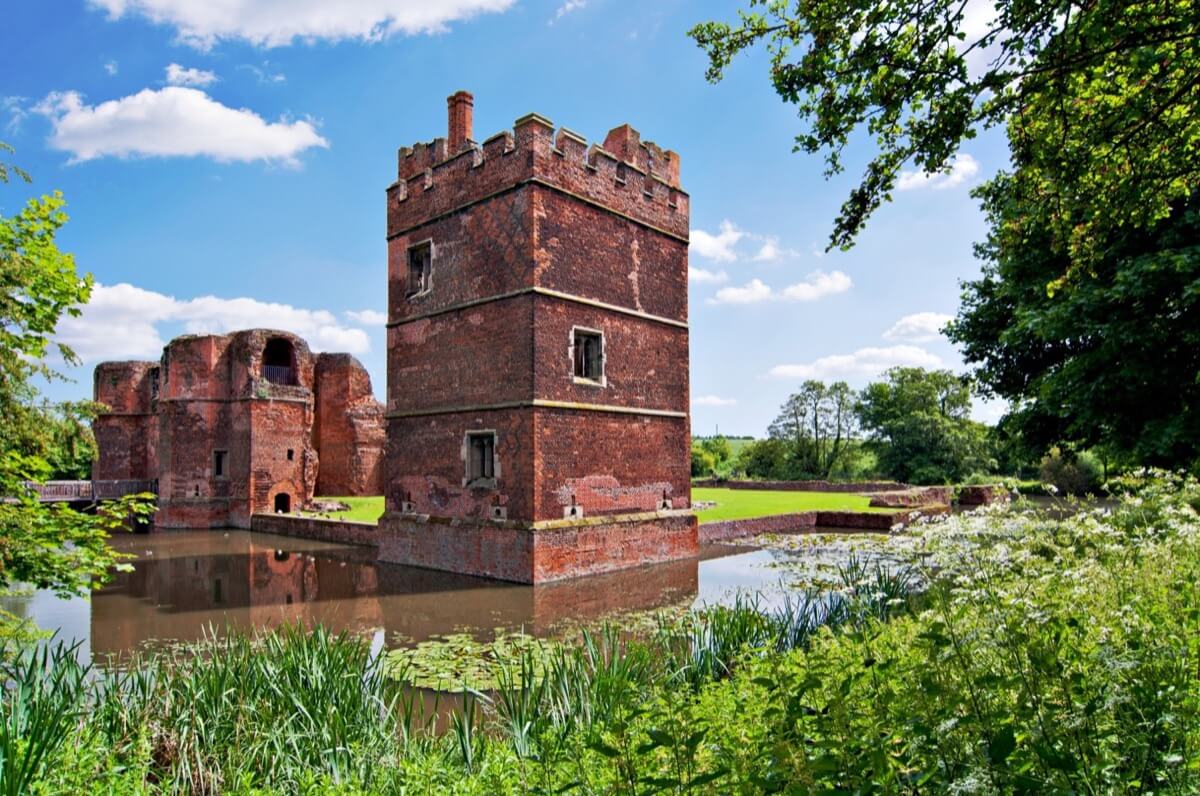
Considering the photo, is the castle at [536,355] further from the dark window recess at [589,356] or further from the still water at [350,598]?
the still water at [350,598]

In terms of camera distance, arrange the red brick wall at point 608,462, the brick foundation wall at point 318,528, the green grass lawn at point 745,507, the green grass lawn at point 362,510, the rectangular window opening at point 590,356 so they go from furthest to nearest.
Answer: the green grass lawn at point 362,510 → the green grass lawn at point 745,507 → the brick foundation wall at point 318,528 → the rectangular window opening at point 590,356 → the red brick wall at point 608,462

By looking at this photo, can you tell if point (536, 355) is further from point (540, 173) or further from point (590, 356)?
point (540, 173)

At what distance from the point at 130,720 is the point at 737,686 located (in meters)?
4.02

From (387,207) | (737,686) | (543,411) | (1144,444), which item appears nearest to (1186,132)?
(737,686)

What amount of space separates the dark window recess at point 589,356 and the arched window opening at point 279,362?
18315 millimetres

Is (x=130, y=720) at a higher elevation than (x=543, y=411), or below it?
below

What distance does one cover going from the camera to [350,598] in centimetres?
1293

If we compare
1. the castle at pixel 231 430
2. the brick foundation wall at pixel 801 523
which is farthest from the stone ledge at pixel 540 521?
the castle at pixel 231 430

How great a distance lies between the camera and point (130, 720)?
4.64m

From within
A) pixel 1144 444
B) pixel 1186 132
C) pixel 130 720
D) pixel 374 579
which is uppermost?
pixel 1186 132

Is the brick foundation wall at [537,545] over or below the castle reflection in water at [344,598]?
over

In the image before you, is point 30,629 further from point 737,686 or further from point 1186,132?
point 1186,132

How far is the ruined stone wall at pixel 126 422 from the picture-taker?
3119 centimetres

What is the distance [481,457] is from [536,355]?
108 inches
